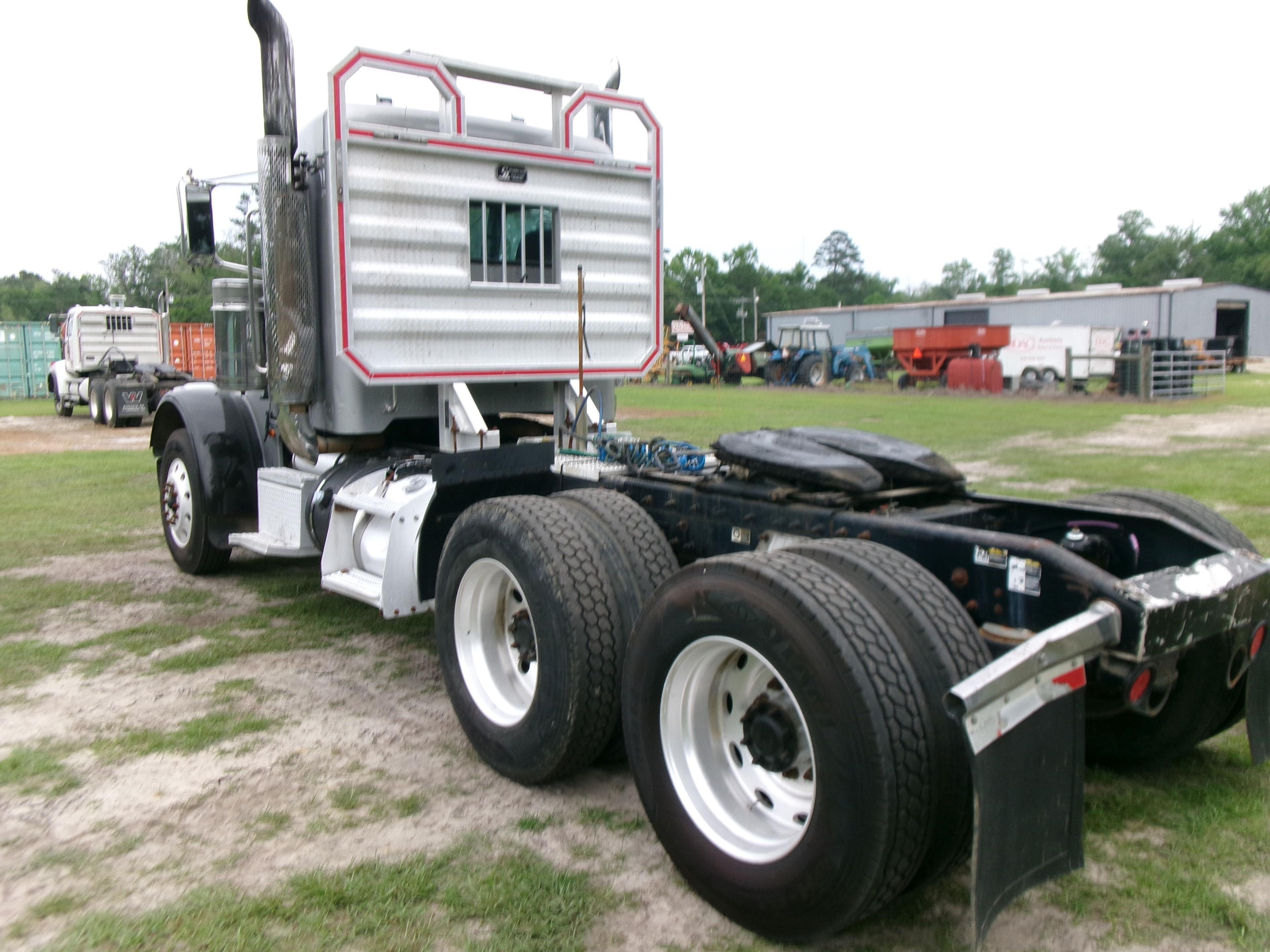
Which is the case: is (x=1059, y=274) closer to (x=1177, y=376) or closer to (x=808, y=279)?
(x=808, y=279)

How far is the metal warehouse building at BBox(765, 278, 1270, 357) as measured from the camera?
5325 centimetres

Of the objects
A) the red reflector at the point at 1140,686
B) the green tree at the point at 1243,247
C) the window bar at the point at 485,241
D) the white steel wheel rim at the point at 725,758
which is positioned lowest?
the white steel wheel rim at the point at 725,758

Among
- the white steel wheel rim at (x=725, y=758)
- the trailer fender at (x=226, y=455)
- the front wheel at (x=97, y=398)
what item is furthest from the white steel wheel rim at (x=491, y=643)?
the front wheel at (x=97, y=398)

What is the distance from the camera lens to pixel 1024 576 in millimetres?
3045

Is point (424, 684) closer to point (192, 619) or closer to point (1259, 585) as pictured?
point (192, 619)

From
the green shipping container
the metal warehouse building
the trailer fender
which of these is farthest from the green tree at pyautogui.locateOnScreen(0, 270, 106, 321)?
the trailer fender

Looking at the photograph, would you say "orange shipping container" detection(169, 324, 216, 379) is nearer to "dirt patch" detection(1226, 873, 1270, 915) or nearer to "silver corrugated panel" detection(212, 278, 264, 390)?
"silver corrugated panel" detection(212, 278, 264, 390)

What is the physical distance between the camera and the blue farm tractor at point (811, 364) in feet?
125

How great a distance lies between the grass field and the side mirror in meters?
2.25

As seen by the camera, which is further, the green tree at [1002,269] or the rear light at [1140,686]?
the green tree at [1002,269]

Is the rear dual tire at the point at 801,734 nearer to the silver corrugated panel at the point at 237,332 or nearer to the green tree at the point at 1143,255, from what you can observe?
the silver corrugated panel at the point at 237,332

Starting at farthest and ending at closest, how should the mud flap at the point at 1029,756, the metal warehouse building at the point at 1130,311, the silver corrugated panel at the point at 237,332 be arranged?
1. the metal warehouse building at the point at 1130,311
2. the silver corrugated panel at the point at 237,332
3. the mud flap at the point at 1029,756

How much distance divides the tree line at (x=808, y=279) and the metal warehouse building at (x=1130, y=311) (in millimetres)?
14156

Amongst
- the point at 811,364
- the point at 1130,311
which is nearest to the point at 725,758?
the point at 811,364
